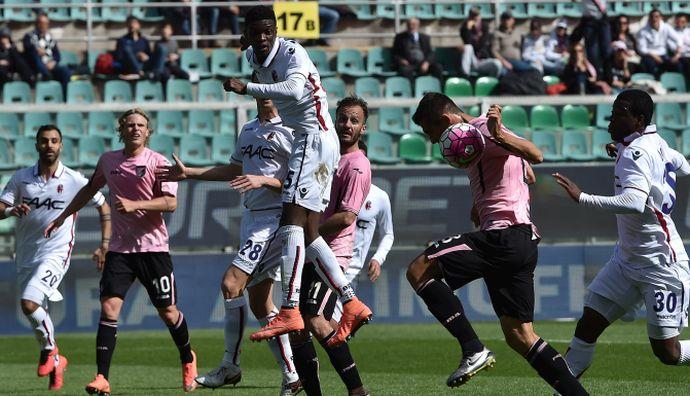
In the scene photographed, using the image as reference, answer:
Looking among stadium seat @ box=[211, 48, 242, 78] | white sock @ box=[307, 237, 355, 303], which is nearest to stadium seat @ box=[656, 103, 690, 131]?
stadium seat @ box=[211, 48, 242, 78]

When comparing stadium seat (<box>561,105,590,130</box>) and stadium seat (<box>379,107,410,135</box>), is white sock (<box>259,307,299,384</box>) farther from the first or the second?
stadium seat (<box>561,105,590,130</box>)

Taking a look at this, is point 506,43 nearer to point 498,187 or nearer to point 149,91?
point 149,91

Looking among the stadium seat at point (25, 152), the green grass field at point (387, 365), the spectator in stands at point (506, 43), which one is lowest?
the green grass field at point (387, 365)

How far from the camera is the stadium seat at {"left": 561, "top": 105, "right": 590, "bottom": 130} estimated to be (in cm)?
2042

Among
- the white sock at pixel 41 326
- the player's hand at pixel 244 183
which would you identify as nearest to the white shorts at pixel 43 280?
the white sock at pixel 41 326

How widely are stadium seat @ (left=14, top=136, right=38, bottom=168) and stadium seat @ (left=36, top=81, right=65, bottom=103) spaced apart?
95.3 inches

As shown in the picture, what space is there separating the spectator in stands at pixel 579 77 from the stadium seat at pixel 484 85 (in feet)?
4.30

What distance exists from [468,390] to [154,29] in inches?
661

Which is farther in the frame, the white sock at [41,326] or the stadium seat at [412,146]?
the stadium seat at [412,146]

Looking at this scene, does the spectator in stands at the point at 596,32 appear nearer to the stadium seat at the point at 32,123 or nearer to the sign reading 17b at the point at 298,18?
the sign reading 17b at the point at 298,18

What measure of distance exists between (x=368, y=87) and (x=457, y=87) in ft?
5.48

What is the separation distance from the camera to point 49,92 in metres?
22.0

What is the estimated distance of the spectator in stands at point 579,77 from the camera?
22.2m

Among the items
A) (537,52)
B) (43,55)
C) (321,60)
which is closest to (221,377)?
(43,55)
